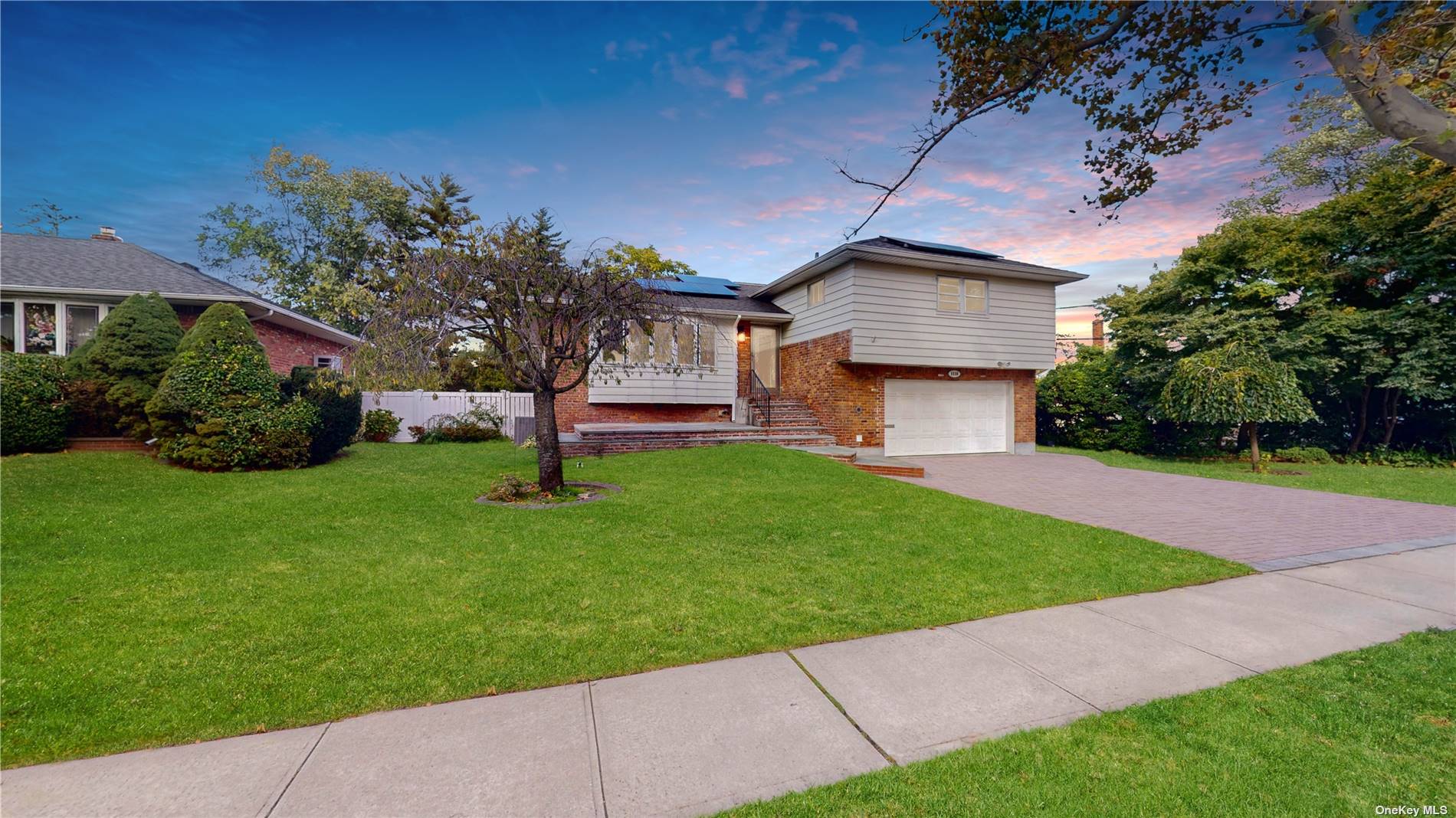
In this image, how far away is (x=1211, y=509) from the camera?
782cm

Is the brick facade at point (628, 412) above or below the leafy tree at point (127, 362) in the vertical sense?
below

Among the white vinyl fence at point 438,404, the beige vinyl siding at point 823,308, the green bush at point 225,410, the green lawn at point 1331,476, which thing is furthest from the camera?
the white vinyl fence at point 438,404

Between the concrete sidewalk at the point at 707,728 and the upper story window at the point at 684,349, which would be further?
the upper story window at the point at 684,349

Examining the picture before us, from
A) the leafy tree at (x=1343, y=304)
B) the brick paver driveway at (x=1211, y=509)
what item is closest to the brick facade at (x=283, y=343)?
the brick paver driveway at (x=1211, y=509)

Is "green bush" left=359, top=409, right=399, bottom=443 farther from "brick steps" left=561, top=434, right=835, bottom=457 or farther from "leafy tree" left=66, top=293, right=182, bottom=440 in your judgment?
"brick steps" left=561, top=434, right=835, bottom=457

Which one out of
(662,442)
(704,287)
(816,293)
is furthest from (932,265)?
(662,442)

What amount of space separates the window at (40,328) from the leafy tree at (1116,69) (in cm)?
1842

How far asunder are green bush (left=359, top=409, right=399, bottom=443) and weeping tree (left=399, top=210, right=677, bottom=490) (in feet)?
30.8

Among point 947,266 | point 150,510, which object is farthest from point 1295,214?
point 150,510

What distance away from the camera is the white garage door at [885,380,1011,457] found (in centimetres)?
1380

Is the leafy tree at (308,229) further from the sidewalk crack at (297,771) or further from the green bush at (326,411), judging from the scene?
the sidewalk crack at (297,771)

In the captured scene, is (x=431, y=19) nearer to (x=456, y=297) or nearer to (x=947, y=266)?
(x=456, y=297)

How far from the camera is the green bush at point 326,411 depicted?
10.4 meters

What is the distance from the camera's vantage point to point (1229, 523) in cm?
687
